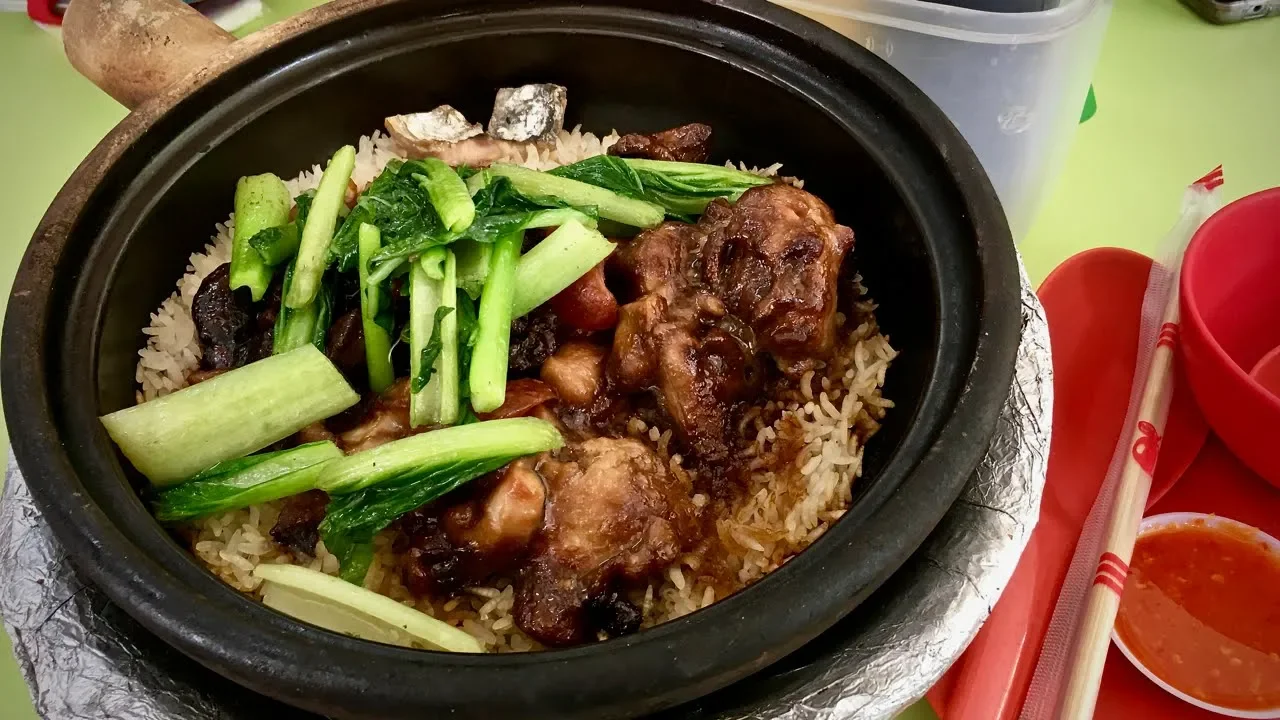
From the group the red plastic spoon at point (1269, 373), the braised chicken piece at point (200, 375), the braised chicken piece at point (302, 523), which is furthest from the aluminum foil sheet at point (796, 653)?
the red plastic spoon at point (1269, 373)

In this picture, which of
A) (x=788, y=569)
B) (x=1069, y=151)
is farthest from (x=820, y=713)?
(x=1069, y=151)

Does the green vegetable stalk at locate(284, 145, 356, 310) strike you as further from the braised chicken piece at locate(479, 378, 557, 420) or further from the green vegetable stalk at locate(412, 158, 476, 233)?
the braised chicken piece at locate(479, 378, 557, 420)

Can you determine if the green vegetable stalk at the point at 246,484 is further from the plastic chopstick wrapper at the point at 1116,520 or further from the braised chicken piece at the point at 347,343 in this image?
the plastic chopstick wrapper at the point at 1116,520

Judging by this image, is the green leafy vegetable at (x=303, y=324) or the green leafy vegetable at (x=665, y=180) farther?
the green leafy vegetable at (x=665, y=180)

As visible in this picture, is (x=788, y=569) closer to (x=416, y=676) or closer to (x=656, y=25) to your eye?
(x=416, y=676)

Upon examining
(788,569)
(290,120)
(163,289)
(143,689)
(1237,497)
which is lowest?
(1237,497)

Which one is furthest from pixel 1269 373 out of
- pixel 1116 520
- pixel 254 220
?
pixel 254 220

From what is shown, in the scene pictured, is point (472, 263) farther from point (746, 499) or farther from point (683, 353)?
Answer: point (746, 499)
